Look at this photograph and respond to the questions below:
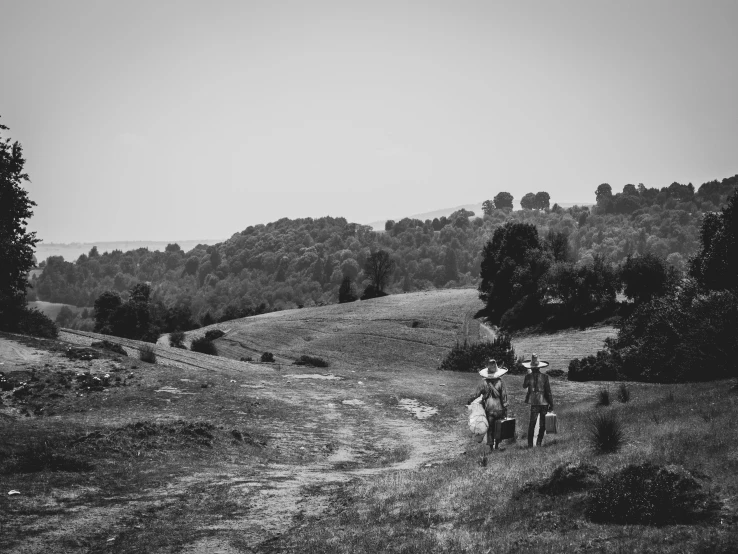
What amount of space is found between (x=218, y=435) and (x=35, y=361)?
12702 millimetres

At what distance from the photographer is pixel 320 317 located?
97000 mm

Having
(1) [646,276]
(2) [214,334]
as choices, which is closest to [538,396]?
(1) [646,276]

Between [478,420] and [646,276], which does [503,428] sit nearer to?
[478,420]

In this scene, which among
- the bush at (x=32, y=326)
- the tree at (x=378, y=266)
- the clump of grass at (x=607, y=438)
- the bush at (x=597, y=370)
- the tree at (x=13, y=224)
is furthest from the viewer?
the tree at (x=378, y=266)

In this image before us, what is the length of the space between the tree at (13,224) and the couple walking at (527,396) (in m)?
26.3

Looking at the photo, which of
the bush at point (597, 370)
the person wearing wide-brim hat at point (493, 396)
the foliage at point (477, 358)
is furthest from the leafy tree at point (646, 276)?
the person wearing wide-brim hat at point (493, 396)

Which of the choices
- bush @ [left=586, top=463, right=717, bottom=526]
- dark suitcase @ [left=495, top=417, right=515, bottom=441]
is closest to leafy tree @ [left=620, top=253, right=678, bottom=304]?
dark suitcase @ [left=495, top=417, right=515, bottom=441]

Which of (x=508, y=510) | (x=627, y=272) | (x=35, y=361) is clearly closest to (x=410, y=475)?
(x=508, y=510)

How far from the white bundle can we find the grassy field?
0.73m

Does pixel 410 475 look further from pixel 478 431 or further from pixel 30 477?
pixel 30 477

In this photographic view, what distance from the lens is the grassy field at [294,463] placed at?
30.8 ft

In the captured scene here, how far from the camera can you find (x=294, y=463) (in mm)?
17266

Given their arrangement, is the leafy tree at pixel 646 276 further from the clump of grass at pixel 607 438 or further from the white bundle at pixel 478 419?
the clump of grass at pixel 607 438

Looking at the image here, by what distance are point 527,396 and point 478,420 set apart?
148 centimetres
